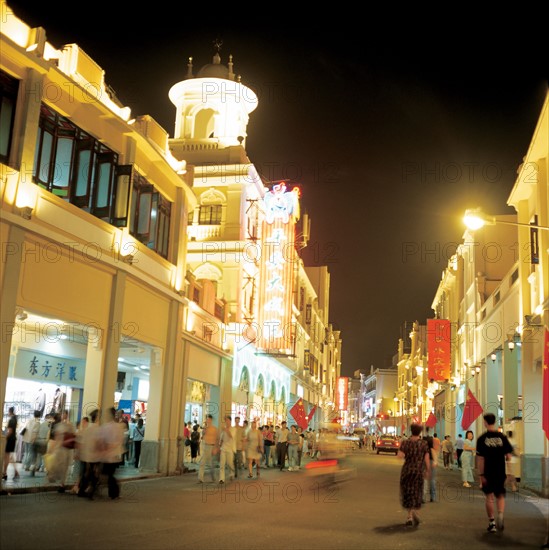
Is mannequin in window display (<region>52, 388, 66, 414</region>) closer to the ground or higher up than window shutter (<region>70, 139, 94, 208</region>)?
closer to the ground

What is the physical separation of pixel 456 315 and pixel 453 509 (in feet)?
128

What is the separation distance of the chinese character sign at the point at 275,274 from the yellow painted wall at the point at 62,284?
55.4 feet

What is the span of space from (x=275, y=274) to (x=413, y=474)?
24179mm

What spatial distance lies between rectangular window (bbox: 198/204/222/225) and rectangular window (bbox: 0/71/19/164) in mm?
19581

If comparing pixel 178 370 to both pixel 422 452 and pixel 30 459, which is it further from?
pixel 422 452

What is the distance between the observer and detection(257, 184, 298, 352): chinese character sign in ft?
117

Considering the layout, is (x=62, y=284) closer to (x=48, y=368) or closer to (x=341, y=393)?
(x=48, y=368)

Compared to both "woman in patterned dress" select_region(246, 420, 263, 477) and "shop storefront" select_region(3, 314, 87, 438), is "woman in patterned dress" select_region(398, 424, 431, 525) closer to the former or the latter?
"woman in patterned dress" select_region(246, 420, 263, 477)

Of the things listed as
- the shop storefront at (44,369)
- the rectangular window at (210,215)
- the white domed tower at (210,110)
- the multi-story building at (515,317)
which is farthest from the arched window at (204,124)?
the shop storefront at (44,369)

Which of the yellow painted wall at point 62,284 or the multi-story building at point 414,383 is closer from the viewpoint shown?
the yellow painted wall at point 62,284

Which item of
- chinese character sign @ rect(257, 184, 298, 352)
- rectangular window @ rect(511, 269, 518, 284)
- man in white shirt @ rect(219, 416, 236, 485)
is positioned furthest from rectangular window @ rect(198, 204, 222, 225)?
man in white shirt @ rect(219, 416, 236, 485)

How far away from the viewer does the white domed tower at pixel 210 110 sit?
120ft

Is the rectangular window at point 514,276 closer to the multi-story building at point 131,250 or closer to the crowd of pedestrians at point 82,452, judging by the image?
the multi-story building at point 131,250

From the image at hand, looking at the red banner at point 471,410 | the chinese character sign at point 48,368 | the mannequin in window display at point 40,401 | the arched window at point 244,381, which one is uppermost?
the arched window at point 244,381
